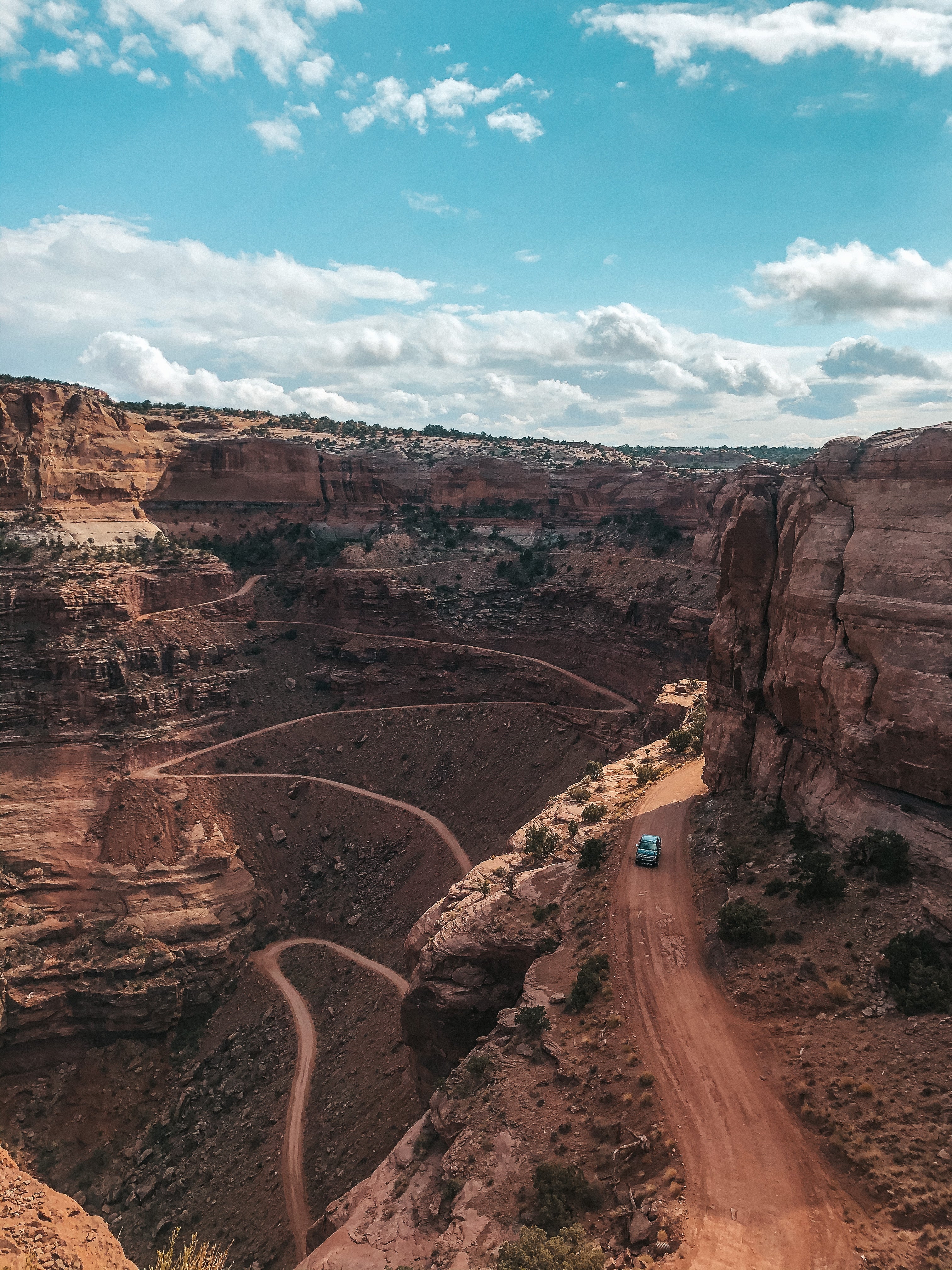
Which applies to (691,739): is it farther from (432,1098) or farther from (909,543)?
(432,1098)

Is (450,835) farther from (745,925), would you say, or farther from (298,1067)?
(745,925)

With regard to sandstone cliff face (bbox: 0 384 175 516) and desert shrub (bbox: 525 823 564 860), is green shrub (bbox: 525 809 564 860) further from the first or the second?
sandstone cliff face (bbox: 0 384 175 516)

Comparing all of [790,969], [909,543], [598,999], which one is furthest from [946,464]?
[598,999]

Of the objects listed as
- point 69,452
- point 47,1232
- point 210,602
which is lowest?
point 47,1232

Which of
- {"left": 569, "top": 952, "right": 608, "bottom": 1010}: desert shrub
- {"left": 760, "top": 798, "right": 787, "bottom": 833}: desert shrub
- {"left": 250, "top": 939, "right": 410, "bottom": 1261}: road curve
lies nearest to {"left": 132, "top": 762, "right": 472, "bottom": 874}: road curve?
{"left": 250, "top": 939, "right": 410, "bottom": 1261}: road curve

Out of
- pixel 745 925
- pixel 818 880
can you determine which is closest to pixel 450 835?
pixel 745 925

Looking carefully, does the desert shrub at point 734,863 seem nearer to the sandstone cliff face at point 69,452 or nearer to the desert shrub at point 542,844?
the desert shrub at point 542,844

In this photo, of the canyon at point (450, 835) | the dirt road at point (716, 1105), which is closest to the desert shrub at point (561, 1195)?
the canyon at point (450, 835)
